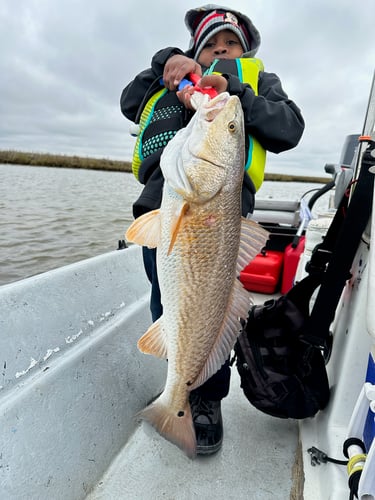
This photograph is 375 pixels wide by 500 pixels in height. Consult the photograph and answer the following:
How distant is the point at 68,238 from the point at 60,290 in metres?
7.70

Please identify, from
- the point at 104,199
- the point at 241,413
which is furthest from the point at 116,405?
the point at 104,199

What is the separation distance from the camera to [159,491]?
6.14ft

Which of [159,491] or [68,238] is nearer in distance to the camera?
[159,491]

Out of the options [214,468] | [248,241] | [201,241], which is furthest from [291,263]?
[201,241]

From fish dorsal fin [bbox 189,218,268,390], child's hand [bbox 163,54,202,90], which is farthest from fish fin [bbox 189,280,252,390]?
child's hand [bbox 163,54,202,90]

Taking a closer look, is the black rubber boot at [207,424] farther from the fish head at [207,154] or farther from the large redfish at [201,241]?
the fish head at [207,154]

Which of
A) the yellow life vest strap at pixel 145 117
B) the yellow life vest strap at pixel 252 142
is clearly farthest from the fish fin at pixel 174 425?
the yellow life vest strap at pixel 145 117

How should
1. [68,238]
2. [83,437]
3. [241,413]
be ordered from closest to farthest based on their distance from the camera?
[83,437] < [241,413] < [68,238]

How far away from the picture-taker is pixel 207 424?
2.12 metres

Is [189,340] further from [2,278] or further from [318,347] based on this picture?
[2,278]

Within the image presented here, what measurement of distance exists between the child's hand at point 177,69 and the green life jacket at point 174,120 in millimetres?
201

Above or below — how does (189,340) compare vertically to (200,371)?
above

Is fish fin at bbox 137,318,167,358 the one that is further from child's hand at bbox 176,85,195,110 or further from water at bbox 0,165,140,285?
water at bbox 0,165,140,285

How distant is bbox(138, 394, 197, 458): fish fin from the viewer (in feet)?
5.33
